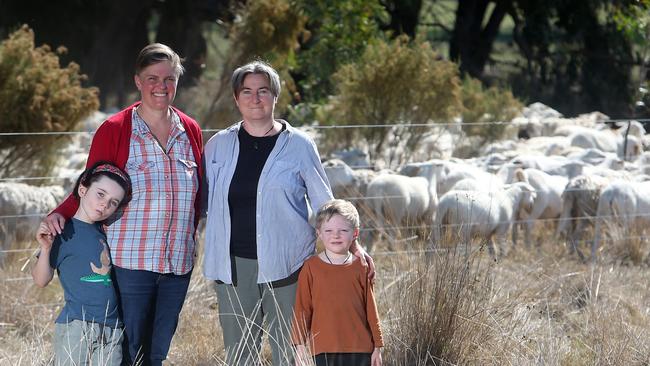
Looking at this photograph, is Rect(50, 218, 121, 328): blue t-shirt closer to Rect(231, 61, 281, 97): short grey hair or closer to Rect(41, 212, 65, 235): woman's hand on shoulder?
Rect(41, 212, 65, 235): woman's hand on shoulder

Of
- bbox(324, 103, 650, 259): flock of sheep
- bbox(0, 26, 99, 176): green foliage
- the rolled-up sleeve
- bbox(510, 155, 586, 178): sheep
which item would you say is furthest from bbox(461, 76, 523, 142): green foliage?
the rolled-up sleeve

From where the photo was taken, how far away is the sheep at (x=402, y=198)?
10.3 meters

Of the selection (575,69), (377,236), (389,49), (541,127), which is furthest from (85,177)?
(575,69)

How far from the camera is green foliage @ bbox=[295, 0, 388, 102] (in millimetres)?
17422

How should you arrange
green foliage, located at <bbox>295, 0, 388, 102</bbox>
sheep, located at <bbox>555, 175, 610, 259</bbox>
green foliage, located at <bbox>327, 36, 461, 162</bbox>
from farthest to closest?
green foliage, located at <bbox>295, 0, 388, 102</bbox>
green foliage, located at <bbox>327, 36, 461, 162</bbox>
sheep, located at <bbox>555, 175, 610, 259</bbox>

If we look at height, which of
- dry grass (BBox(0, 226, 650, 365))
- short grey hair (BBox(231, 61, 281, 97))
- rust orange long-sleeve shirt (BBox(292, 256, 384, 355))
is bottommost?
dry grass (BBox(0, 226, 650, 365))

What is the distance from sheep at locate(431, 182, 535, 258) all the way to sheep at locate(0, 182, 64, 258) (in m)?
3.46

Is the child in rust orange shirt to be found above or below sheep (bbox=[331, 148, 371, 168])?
below

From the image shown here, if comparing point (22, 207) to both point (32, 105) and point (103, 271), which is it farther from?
point (103, 271)

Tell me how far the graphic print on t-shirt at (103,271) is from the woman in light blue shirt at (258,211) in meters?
0.46

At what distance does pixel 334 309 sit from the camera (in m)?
4.67

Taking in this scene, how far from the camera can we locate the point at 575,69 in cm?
2730

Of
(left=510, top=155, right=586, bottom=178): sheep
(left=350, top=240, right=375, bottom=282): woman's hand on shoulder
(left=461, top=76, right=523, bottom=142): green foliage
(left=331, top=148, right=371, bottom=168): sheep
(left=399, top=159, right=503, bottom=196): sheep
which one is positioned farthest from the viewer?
(left=461, top=76, right=523, bottom=142): green foliage

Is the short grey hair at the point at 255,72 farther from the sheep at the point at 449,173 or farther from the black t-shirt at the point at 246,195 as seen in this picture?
the sheep at the point at 449,173
